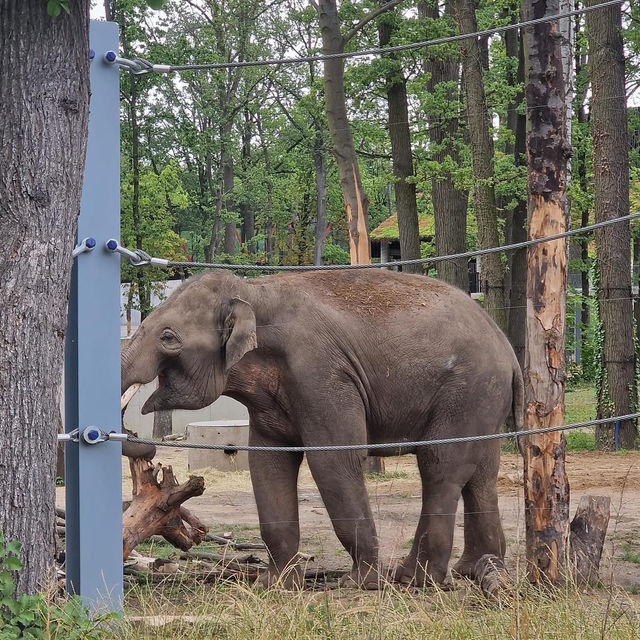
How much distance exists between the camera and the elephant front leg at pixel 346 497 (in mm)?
6371

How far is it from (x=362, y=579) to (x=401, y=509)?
1.99m

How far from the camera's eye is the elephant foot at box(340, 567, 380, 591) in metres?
6.16

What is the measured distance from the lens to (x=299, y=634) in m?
4.14

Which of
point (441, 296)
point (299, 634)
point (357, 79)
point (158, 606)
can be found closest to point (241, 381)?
point (441, 296)

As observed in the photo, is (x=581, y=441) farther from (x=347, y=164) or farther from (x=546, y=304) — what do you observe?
(x=546, y=304)

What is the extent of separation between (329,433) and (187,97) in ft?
60.5

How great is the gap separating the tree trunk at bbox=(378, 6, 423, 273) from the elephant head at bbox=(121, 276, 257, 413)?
31.9 ft

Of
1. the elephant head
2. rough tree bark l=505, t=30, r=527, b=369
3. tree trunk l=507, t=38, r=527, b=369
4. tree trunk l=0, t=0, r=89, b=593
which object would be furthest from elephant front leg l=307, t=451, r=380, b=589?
tree trunk l=507, t=38, r=527, b=369

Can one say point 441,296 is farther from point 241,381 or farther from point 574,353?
point 574,353

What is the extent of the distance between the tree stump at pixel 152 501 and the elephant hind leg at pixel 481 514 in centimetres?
168

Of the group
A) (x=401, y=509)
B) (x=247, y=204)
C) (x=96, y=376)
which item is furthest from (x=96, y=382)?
(x=247, y=204)

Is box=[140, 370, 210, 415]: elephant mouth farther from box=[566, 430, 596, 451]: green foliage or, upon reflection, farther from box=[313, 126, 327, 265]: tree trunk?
box=[313, 126, 327, 265]: tree trunk

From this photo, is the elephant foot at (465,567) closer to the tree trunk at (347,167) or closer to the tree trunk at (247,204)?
the tree trunk at (347,167)

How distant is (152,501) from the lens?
A: 656 cm
